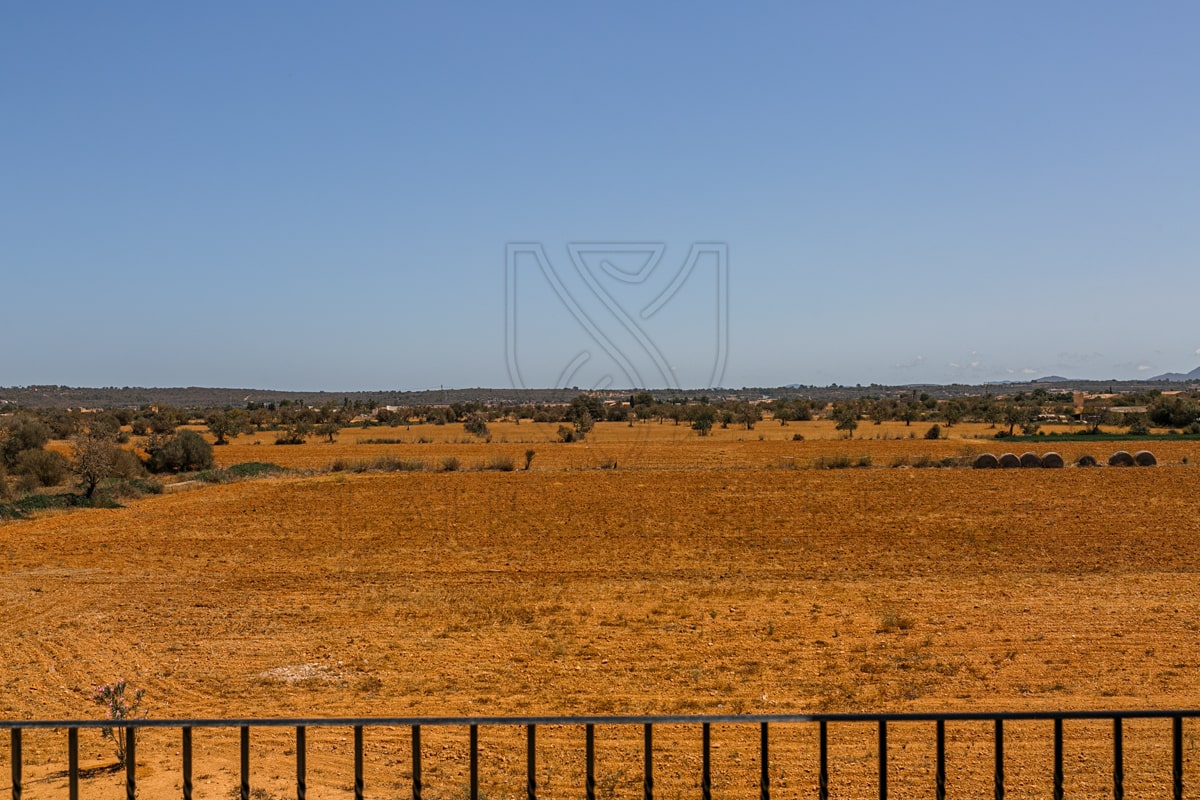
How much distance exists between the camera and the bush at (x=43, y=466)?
33312mm

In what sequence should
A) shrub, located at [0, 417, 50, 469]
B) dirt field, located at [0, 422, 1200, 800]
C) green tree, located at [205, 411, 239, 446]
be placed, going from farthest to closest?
green tree, located at [205, 411, 239, 446]
shrub, located at [0, 417, 50, 469]
dirt field, located at [0, 422, 1200, 800]

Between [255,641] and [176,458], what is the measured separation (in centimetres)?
3121

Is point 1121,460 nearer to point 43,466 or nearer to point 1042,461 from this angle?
point 1042,461

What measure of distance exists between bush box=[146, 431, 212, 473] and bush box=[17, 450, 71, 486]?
5883mm

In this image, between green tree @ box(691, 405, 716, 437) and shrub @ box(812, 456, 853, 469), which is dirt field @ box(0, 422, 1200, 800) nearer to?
shrub @ box(812, 456, 853, 469)

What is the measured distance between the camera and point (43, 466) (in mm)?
33656

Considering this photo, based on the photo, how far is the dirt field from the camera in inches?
319

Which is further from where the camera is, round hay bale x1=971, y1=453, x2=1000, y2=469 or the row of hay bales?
round hay bale x1=971, y1=453, x2=1000, y2=469

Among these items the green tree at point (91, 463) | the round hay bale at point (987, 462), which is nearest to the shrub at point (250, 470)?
the green tree at point (91, 463)

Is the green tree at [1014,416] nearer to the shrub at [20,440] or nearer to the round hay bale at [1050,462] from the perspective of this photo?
the round hay bale at [1050,462]

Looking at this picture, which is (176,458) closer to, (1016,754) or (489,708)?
(489,708)

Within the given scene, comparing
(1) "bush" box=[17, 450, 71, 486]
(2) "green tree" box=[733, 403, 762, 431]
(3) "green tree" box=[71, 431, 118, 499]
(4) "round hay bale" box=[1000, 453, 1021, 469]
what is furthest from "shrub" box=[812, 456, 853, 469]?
(2) "green tree" box=[733, 403, 762, 431]

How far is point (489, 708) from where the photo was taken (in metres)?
9.18

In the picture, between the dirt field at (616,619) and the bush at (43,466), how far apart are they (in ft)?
26.9
